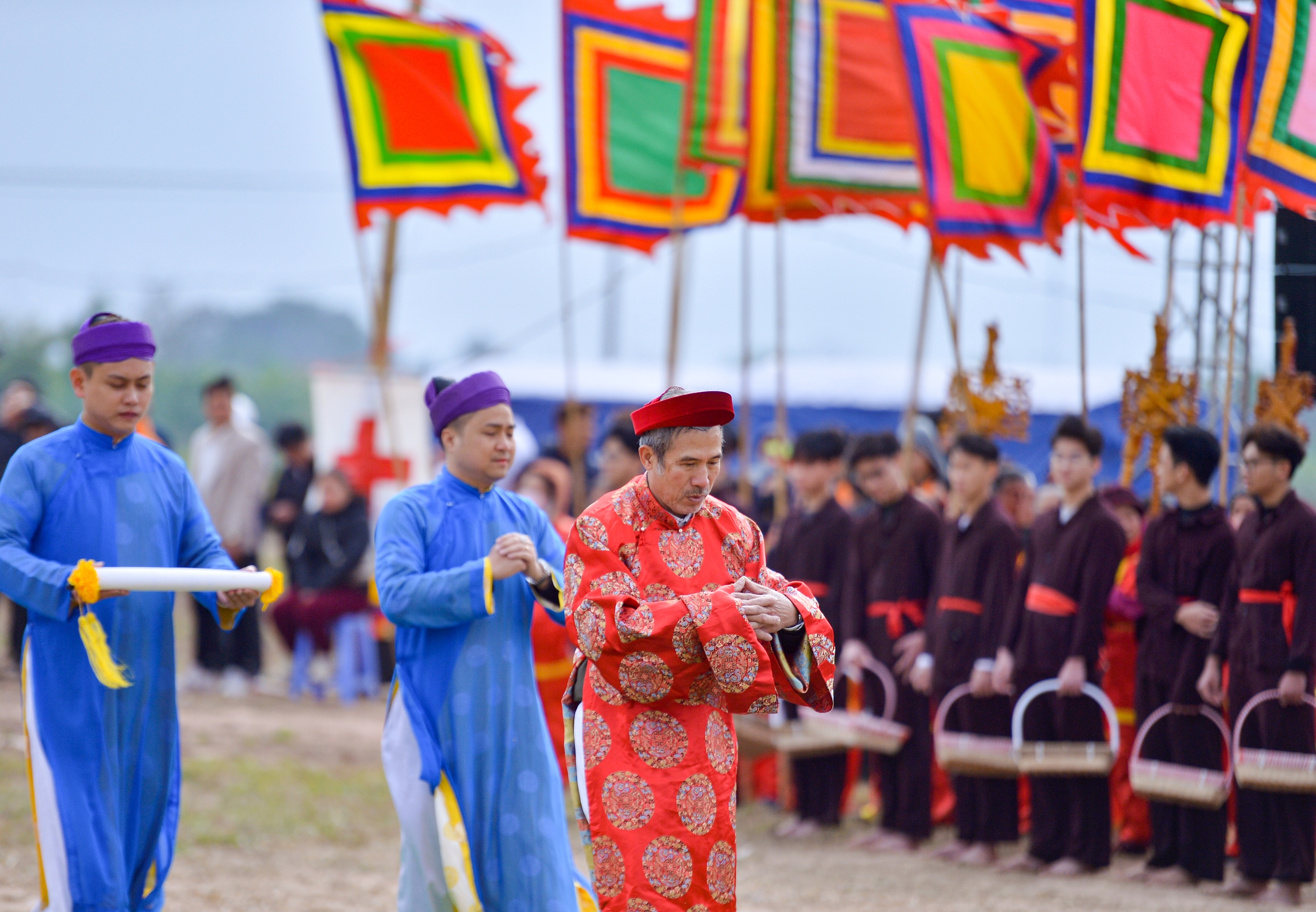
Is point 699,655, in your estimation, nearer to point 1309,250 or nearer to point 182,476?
point 182,476

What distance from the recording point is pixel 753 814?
8.48 metres

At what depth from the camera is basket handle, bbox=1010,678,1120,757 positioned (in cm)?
633

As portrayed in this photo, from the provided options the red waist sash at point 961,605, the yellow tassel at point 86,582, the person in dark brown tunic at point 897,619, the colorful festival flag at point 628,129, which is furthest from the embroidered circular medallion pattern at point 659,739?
the colorful festival flag at point 628,129

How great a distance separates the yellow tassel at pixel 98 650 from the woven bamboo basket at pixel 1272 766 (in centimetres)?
413

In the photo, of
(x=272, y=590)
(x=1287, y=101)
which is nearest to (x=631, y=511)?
(x=272, y=590)

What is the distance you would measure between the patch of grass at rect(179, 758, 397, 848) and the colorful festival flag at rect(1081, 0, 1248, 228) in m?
4.77

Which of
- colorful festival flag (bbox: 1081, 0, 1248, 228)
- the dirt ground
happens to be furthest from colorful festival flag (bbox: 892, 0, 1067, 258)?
the dirt ground

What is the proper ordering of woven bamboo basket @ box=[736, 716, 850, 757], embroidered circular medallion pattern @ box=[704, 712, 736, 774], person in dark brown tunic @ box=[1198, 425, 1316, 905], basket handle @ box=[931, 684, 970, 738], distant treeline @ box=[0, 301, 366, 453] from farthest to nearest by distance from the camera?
distant treeline @ box=[0, 301, 366, 453]
woven bamboo basket @ box=[736, 716, 850, 757]
basket handle @ box=[931, 684, 970, 738]
person in dark brown tunic @ box=[1198, 425, 1316, 905]
embroidered circular medallion pattern @ box=[704, 712, 736, 774]

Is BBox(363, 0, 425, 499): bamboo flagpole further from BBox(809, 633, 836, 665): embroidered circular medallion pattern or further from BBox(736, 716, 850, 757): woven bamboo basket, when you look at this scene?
BBox(809, 633, 836, 665): embroidered circular medallion pattern

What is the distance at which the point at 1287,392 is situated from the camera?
6652mm

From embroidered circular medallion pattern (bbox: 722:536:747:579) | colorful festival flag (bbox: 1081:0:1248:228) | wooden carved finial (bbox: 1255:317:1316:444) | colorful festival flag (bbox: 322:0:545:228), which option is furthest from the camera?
colorful festival flag (bbox: 322:0:545:228)

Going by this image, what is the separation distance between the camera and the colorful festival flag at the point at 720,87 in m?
8.23

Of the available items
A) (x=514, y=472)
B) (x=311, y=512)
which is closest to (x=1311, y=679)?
(x=514, y=472)

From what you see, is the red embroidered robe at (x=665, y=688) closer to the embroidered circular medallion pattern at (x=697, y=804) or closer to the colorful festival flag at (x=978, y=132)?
the embroidered circular medallion pattern at (x=697, y=804)
